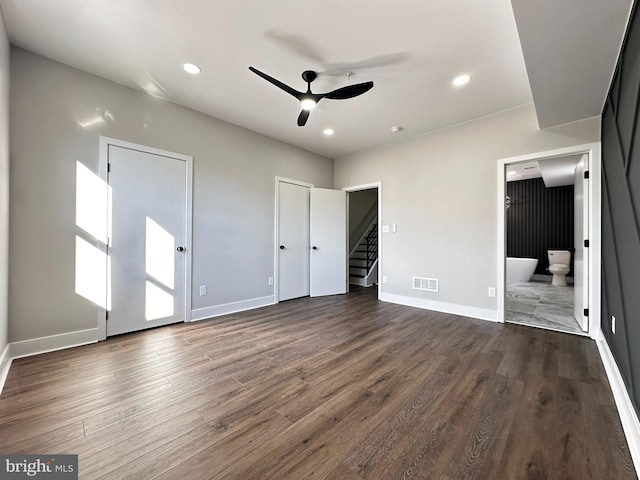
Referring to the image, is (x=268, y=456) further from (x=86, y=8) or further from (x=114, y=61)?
(x=114, y=61)

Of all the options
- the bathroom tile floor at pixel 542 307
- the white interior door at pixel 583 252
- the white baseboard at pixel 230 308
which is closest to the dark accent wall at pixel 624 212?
the white interior door at pixel 583 252

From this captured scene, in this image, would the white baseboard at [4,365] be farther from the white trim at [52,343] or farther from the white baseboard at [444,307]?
the white baseboard at [444,307]

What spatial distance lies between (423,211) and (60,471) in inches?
170

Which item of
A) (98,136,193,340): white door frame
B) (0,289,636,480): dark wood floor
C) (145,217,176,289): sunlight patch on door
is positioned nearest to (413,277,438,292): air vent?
(0,289,636,480): dark wood floor

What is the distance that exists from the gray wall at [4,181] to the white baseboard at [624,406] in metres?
4.14

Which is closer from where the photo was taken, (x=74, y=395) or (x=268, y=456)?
(x=268, y=456)

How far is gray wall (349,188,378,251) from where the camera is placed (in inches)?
278

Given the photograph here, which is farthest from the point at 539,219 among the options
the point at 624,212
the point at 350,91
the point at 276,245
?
the point at 350,91

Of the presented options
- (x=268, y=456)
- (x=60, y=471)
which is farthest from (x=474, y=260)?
(x=60, y=471)

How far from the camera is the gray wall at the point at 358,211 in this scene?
707cm

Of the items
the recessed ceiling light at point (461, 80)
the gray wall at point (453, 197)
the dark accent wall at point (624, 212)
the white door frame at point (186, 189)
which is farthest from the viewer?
the gray wall at point (453, 197)

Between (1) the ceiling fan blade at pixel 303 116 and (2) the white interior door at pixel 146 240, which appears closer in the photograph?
(1) the ceiling fan blade at pixel 303 116

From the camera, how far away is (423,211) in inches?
161

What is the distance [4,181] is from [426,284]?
477cm
